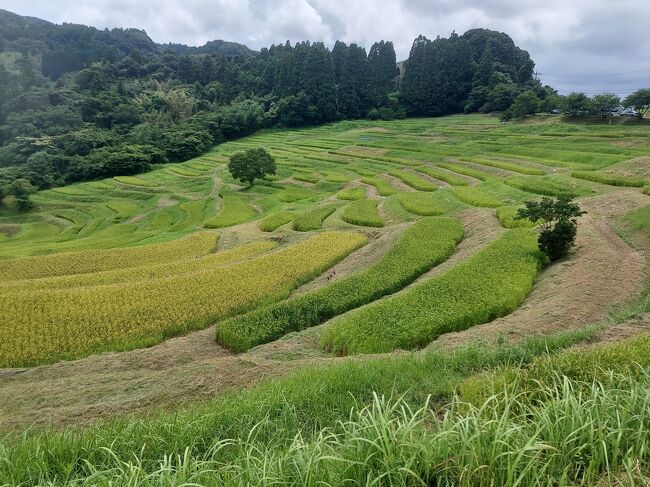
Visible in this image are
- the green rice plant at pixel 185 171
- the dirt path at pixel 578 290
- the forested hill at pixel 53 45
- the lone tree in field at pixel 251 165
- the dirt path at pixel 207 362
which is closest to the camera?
the dirt path at pixel 207 362

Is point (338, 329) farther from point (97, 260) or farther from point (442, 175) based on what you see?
point (442, 175)

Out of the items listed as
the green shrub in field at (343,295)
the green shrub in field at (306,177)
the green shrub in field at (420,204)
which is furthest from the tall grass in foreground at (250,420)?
the green shrub in field at (306,177)

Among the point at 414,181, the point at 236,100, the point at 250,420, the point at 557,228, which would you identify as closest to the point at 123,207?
the point at 414,181

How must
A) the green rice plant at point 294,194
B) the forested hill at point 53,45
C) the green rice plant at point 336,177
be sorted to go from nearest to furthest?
the green rice plant at point 294,194 < the green rice plant at point 336,177 < the forested hill at point 53,45

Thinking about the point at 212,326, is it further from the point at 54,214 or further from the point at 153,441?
the point at 54,214

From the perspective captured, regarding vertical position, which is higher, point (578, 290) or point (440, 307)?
point (578, 290)

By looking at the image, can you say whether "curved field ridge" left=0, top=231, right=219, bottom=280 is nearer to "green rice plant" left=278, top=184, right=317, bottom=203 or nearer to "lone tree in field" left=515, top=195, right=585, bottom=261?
"green rice plant" left=278, top=184, right=317, bottom=203

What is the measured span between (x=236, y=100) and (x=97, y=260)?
9999 cm

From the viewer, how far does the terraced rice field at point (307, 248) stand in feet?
47.4

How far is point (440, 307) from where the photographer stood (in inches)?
554

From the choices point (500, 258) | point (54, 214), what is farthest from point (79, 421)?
point (54, 214)

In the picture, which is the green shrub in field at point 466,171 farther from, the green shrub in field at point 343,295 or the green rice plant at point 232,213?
Result: the green rice plant at point 232,213

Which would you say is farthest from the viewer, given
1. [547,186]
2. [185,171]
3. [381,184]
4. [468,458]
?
[185,171]

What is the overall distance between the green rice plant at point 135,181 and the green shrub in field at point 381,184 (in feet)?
116
